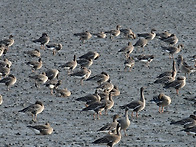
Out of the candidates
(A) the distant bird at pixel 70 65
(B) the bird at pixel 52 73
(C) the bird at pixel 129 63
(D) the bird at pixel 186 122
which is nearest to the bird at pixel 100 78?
(B) the bird at pixel 52 73

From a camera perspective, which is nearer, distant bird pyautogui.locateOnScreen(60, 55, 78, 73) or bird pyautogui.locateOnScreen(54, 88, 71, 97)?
bird pyautogui.locateOnScreen(54, 88, 71, 97)

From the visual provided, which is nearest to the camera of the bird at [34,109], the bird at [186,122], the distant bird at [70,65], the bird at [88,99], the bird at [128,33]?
the bird at [186,122]

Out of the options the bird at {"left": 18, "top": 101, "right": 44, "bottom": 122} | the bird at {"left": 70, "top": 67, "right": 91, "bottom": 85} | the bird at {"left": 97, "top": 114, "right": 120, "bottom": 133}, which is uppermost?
the bird at {"left": 97, "top": 114, "right": 120, "bottom": 133}

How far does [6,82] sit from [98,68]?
250 inches

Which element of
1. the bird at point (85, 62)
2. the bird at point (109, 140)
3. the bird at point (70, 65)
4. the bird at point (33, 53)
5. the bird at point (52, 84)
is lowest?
the bird at point (33, 53)

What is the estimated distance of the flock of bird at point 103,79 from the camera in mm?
20750

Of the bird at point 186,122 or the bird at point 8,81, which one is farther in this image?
the bird at point 8,81

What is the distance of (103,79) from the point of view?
1067 inches

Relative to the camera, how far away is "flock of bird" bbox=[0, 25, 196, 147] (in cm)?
2075

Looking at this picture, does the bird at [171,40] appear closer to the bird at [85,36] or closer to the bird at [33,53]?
the bird at [85,36]

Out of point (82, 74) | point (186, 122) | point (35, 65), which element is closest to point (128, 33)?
point (35, 65)

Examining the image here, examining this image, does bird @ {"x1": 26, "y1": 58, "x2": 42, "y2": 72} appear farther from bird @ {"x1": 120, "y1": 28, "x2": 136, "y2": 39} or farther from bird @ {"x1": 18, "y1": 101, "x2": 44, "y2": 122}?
bird @ {"x1": 120, "y1": 28, "x2": 136, "y2": 39}

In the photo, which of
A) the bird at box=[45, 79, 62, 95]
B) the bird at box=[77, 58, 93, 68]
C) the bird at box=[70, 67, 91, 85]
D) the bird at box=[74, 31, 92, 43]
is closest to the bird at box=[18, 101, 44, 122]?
the bird at box=[45, 79, 62, 95]

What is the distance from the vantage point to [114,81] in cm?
2831
